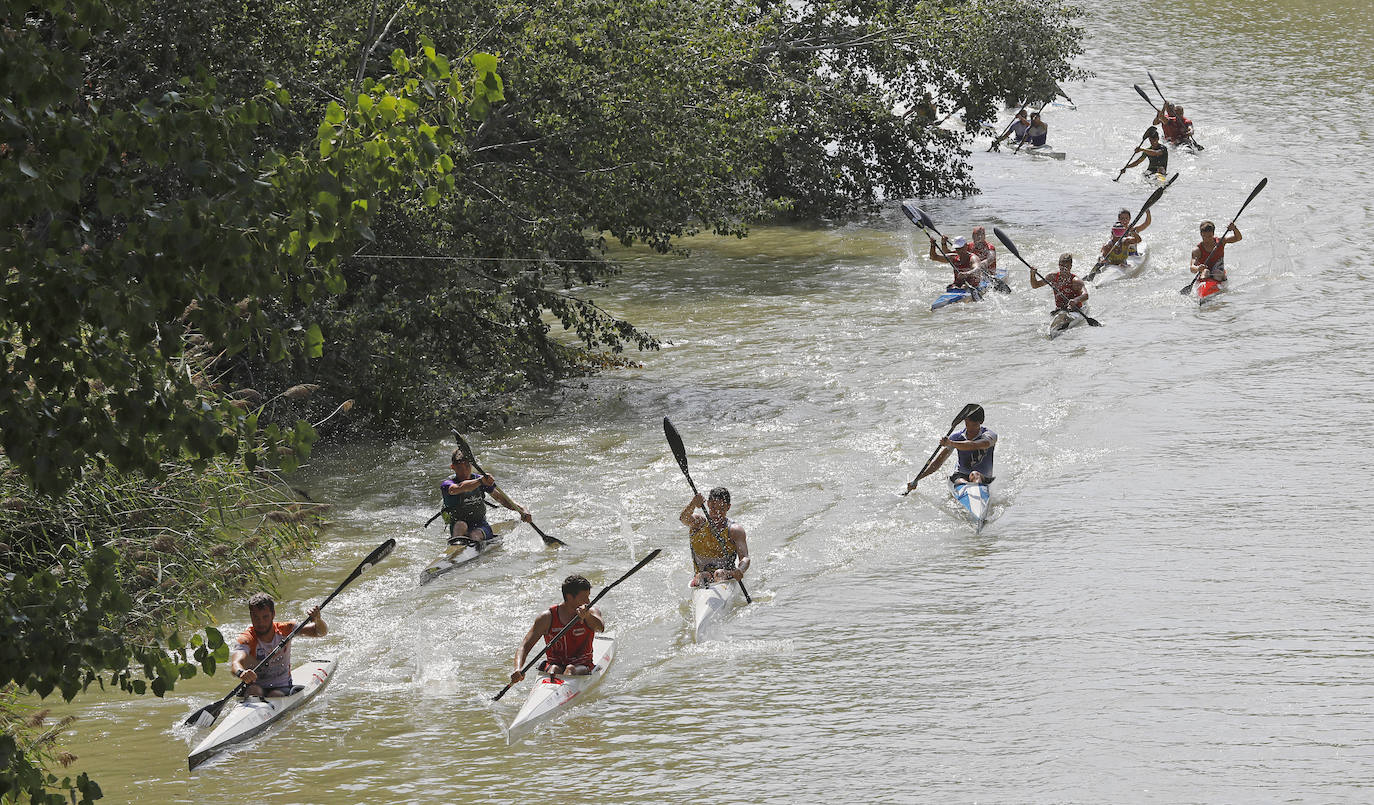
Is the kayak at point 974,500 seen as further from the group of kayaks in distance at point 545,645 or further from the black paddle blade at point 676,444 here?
the black paddle blade at point 676,444

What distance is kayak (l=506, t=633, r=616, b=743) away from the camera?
10320 millimetres

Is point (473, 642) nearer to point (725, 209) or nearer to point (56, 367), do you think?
point (56, 367)

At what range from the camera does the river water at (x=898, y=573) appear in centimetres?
967

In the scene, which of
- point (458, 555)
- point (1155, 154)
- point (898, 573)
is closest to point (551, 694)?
point (458, 555)

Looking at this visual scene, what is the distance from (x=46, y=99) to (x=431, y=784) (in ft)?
19.7

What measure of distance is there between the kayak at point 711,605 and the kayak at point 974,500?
2.90 metres

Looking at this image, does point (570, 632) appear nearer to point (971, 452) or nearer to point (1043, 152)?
point (971, 452)

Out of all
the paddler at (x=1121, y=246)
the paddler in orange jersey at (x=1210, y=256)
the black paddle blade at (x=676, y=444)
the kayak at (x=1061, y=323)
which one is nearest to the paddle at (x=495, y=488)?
the black paddle blade at (x=676, y=444)

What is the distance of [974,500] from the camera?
48.1 ft

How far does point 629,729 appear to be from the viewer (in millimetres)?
10406

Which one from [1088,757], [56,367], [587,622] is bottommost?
[1088,757]

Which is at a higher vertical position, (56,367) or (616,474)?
(56,367)

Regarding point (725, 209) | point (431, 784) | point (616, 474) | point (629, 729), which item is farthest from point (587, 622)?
point (725, 209)

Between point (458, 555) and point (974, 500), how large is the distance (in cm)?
528
